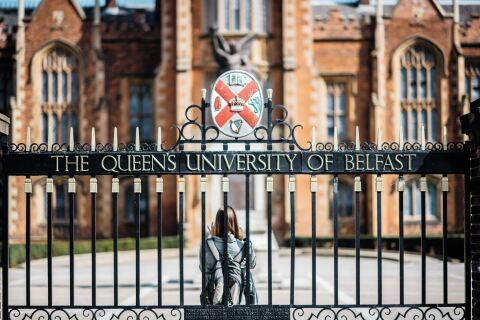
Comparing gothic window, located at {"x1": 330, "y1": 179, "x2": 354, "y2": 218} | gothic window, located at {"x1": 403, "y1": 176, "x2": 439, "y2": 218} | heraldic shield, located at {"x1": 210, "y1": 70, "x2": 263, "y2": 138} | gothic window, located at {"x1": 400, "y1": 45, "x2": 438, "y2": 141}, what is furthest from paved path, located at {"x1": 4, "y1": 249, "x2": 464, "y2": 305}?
gothic window, located at {"x1": 400, "y1": 45, "x2": 438, "y2": 141}

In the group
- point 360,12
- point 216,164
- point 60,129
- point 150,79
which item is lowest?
point 216,164

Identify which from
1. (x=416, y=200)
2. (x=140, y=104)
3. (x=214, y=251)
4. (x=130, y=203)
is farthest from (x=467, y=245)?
(x=140, y=104)

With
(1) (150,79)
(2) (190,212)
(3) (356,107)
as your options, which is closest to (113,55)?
(1) (150,79)

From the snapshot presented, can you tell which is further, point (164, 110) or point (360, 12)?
point (360, 12)

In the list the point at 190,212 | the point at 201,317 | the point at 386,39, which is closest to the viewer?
the point at 201,317

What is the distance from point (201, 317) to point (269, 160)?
5.30ft

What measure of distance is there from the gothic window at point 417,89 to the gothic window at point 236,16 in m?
6.28

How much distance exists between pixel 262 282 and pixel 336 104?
17555mm

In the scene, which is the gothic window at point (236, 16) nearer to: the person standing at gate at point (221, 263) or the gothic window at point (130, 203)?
the gothic window at point (130, 203)

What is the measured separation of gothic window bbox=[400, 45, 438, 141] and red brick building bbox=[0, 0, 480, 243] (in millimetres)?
40

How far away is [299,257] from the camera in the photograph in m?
26.7

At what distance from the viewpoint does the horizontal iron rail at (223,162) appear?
25.2ft

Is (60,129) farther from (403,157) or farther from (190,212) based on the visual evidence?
(403,157)

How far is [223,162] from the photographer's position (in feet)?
25.2
